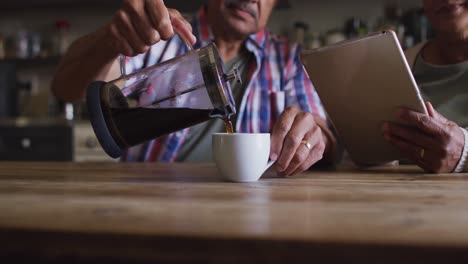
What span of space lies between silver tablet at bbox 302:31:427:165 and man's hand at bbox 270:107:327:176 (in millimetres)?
96

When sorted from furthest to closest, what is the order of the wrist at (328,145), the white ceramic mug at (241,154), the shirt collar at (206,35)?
the shirt collar at (206,35)
the wrist at (328,145)
the white ceramic mug at (241,154)

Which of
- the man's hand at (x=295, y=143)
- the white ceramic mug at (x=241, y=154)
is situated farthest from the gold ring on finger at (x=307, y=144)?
the white ceramic mug at (x=241, y=154)

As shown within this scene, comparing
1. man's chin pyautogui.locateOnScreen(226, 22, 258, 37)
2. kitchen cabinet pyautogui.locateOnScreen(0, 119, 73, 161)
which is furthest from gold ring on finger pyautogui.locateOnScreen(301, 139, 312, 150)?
kitchen cabinet pyautogui.locateOnScreen(0, 119, 73, 161)

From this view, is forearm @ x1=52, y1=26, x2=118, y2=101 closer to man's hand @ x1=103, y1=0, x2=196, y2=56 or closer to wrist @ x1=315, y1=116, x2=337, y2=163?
man's hand @ x1=103, y1=0, x2=196, y2=56

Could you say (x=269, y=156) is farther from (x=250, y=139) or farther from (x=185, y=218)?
(x=185, y=218)

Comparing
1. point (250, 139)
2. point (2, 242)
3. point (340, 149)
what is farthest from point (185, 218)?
point (340, 149)

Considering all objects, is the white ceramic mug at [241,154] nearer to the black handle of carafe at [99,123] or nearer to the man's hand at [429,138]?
the black handle of carafe at [99,123]

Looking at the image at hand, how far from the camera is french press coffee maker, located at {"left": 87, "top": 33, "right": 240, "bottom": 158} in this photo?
75 cm

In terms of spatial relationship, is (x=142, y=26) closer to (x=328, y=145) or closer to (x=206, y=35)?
(x=328, y=145)

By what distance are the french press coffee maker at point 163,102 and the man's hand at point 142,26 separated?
0.07 m

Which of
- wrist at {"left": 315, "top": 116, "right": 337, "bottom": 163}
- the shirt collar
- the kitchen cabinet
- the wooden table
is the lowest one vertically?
the kitchen cabinet

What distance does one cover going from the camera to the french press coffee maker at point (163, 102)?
0.75 meters

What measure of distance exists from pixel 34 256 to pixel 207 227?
0.15 m

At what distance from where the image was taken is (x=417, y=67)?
51.4 inches
